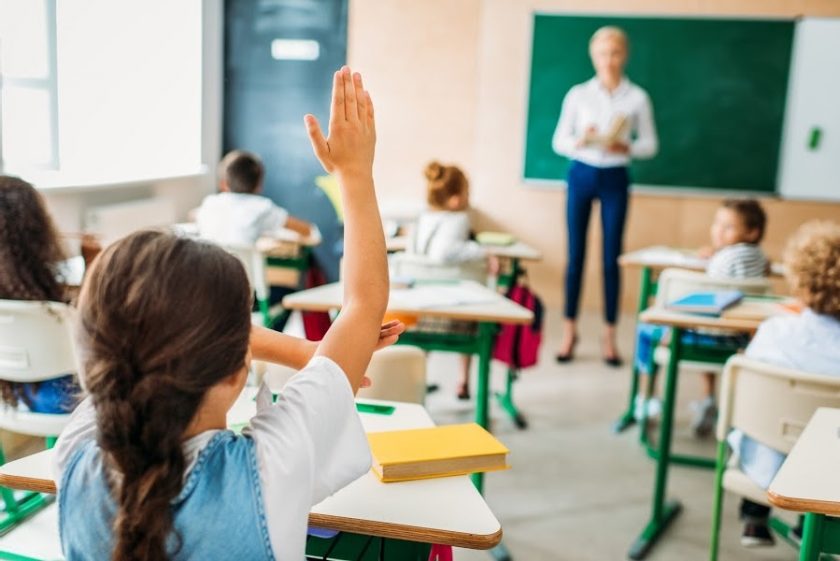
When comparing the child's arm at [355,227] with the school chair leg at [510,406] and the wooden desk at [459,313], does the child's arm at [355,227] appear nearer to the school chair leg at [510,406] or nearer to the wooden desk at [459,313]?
the wooden desk at [459,313]

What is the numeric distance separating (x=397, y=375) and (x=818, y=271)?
1.17m

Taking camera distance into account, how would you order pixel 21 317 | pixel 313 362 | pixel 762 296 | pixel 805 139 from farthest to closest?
1. pixel 805 139
2. pixel 762 296
3. pixel 21 317
4. pixel 313 362

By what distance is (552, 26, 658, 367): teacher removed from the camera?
4.64 metres

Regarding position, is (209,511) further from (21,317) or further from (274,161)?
(274,161)

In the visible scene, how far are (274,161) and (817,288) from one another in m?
4.86

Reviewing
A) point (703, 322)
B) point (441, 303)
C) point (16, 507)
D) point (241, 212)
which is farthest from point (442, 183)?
point (16, 507)

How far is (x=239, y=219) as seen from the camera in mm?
4113

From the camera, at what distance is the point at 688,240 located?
6.07 meters

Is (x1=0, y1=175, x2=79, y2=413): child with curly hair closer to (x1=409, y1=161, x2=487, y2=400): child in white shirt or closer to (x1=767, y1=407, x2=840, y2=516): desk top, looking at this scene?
(x1=409, y1=161, x2=487, y2=400): child in white shirt

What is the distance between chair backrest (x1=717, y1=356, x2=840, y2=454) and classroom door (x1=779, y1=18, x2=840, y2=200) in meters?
4.24

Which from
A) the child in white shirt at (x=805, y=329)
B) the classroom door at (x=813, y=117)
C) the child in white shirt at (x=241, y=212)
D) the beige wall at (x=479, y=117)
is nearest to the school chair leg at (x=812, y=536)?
the child in white shirt at (x=805, y=329)

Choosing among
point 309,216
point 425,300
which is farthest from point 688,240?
point 425,300

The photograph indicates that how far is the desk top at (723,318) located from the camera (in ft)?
8.54

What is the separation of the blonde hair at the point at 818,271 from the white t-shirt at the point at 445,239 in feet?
4.80
